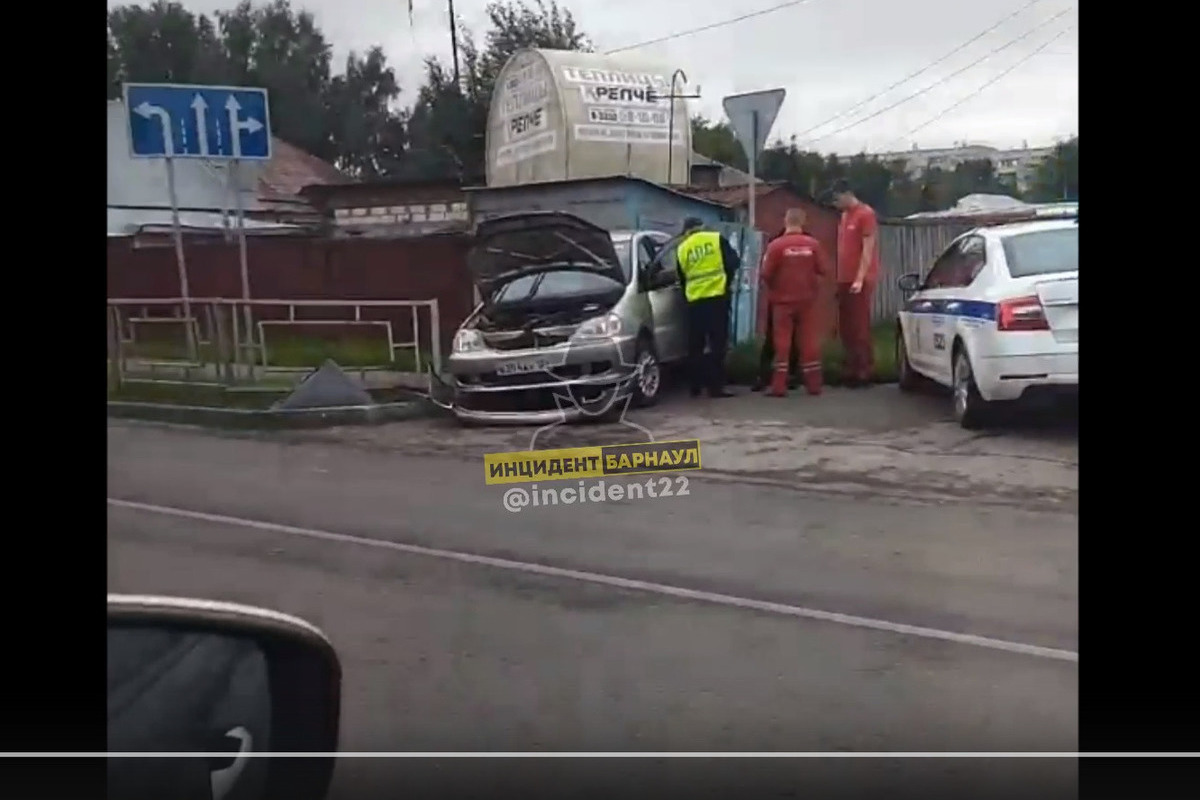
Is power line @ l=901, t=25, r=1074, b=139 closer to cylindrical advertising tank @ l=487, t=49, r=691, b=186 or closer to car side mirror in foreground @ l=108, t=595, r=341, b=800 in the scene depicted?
cylindrical advertising tank @ l=487, t=49, r=691, b=186

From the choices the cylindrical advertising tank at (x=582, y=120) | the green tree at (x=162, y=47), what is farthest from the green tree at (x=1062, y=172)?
the green tree at (x=162, y=47)

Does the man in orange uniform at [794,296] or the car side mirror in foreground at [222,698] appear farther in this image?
the man in orange uniform at [794,296]

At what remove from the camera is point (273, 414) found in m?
3.72

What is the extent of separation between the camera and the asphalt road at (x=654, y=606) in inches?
145

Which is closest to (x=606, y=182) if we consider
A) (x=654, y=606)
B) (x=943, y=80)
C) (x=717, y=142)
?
(x=717, y=142)

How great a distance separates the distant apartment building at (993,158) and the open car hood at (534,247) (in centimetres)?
88

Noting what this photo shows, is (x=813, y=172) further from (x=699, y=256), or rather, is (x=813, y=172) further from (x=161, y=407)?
(x=161, y=407)

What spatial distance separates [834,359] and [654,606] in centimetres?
86

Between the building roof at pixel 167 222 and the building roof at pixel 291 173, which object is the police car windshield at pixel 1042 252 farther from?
the building roof at pixel 167 222

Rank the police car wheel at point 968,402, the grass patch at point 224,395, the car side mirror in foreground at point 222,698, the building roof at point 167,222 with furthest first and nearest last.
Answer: the police car wheel at point 968,402, the grass patch at point 224,395, the building roof at point 167,222, the car side mirror in foreground at point 222,698

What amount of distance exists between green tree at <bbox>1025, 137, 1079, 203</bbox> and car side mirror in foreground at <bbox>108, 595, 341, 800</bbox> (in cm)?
224
